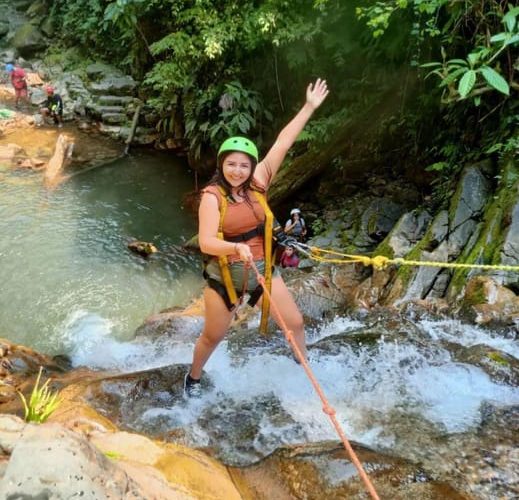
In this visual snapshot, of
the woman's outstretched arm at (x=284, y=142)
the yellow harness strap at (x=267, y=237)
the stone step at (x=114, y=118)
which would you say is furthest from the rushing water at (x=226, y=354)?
the stone step at (x=114, y=118)

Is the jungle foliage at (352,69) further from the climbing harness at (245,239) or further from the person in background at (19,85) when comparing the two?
the person in background at (19,85)

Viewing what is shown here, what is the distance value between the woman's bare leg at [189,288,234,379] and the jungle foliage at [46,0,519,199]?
3.01 meters

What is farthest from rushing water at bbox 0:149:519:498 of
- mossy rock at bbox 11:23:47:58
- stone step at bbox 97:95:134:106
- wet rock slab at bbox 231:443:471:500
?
mossy rock at bbox 11:23:47:58

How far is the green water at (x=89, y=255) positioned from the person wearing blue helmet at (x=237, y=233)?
11.9 feet

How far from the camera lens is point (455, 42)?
263 inches

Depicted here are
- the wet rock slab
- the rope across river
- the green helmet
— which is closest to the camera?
the rope across river

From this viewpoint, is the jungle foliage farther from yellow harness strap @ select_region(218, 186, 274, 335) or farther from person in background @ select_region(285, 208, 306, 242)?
yellow harness strap @ select_region(218, 186, 274, 335)

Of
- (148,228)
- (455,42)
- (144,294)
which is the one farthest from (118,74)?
(455,42)

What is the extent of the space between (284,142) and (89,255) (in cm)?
647

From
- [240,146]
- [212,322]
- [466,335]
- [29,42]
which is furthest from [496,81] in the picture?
[29,42]

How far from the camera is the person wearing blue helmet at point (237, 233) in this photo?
11.3 feet

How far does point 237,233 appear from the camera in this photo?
12.0ft

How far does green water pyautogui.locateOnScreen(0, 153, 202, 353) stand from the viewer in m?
7.52

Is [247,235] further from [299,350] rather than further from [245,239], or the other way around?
[299,350]
